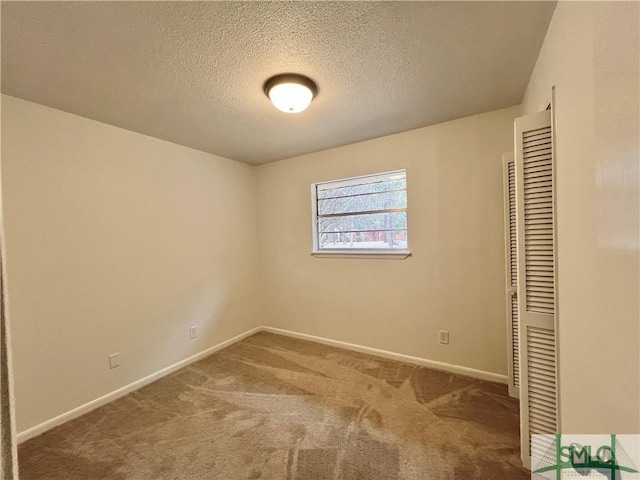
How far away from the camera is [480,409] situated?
1.89m

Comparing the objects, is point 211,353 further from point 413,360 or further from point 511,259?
point 511,259

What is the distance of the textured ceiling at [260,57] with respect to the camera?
1164 mm

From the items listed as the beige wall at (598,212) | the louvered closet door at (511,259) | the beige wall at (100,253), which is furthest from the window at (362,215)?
the beige wall at (598,212)

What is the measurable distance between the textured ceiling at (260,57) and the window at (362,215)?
2.49 feet

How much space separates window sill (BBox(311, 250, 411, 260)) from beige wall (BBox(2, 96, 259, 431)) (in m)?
1.24

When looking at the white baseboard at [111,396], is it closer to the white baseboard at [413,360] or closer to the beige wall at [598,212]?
the white baseboard at [413,360]

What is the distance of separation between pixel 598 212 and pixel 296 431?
1.94 meters

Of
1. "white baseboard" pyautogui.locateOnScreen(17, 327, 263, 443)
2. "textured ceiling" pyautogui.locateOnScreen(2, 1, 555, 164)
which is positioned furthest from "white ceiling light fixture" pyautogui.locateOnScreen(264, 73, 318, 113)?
"white baseboard" pyautogui.locateOnScreen(17, 327, 263, 443)

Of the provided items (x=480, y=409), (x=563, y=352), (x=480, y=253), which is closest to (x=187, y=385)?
(x=480, y=409)

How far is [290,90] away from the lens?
161 cm

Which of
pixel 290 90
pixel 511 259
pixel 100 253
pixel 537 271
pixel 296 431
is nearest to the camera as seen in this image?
pixel 537 271

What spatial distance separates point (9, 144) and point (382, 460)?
3.08 m

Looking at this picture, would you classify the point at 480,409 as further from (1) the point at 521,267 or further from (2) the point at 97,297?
(2) the point at 97,297

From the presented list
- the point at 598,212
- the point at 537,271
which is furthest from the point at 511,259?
the point at 598,212
